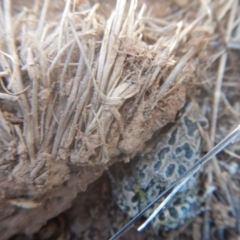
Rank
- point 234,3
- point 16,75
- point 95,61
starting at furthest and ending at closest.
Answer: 1. point 234,3
2. point 95,61
3. point 16,75

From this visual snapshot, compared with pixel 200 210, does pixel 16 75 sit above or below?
above

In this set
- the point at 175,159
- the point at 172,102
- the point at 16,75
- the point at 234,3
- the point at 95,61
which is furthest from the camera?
the point at 234,3

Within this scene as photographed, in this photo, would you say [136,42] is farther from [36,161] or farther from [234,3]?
[234,3]

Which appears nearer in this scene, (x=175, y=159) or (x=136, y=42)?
(x=136, y=42)

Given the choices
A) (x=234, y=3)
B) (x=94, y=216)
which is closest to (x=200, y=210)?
(x=94, y=216)

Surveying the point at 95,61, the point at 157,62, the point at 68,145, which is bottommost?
the point at 68,145

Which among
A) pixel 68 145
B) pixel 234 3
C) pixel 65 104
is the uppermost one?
pixel 234 3

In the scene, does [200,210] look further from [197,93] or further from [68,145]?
[68,145]

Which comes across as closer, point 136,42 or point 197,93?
point 136,42

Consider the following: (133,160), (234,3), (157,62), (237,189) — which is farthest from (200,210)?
(234,3)
